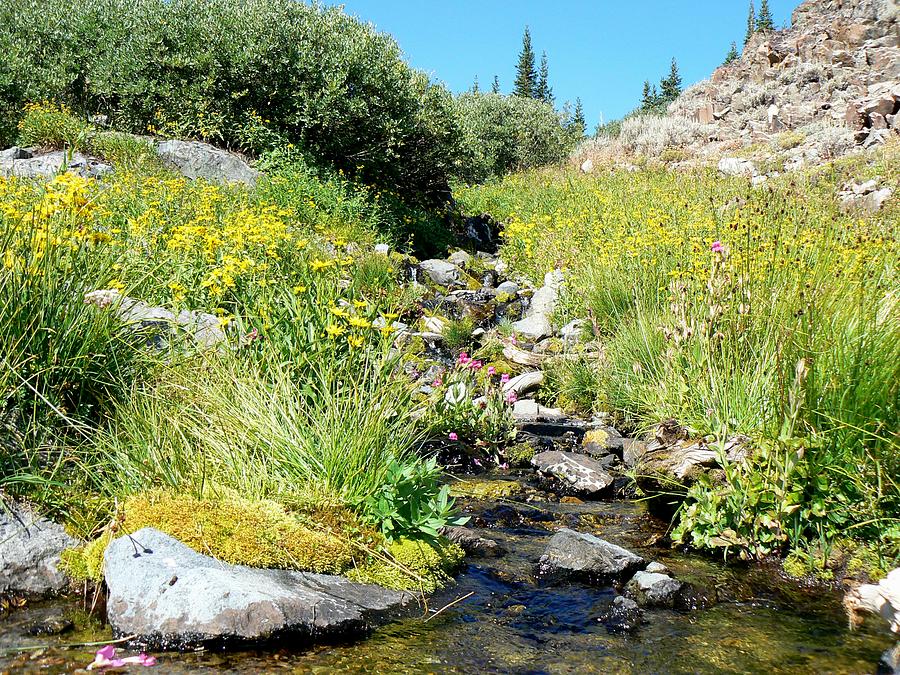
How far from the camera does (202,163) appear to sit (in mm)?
12195

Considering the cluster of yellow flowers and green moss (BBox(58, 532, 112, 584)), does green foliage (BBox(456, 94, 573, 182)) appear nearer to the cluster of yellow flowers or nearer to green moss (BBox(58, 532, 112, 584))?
the cluster of yellow flowers

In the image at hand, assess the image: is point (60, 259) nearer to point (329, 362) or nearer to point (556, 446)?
point (329, 362)

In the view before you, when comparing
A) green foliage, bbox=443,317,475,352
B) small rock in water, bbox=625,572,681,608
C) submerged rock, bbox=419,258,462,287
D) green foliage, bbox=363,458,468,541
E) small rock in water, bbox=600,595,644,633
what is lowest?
small rock in water, bbox=600,595,644,633

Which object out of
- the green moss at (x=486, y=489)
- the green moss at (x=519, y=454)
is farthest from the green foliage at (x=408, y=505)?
the green moss at (x=519, y=454)

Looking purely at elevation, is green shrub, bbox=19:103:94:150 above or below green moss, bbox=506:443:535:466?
above

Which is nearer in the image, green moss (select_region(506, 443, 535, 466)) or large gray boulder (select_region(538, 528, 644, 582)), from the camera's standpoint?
large gray boulder (select_region(538, 528, 644, 582))

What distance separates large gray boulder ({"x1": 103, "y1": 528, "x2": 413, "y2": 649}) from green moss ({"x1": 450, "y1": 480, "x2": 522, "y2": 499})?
1.84 m

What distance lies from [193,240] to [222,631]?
14.4 ft

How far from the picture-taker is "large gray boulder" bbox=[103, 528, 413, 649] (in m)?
2.69

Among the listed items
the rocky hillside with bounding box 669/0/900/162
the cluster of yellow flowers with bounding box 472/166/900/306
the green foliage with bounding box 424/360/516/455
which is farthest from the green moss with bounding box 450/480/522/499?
the rocky hillside with bounding box 669/0/900/162

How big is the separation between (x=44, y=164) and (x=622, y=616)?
36.8 ft

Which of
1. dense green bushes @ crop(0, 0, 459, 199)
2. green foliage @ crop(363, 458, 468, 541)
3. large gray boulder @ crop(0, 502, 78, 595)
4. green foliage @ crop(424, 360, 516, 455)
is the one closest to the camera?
large gray boulder @ crop(0, 502, 78, 595)

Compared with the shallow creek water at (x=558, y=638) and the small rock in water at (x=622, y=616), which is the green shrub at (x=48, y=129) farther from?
the small rock in water at (x=622, y=616)

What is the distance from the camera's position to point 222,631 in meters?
2.68
